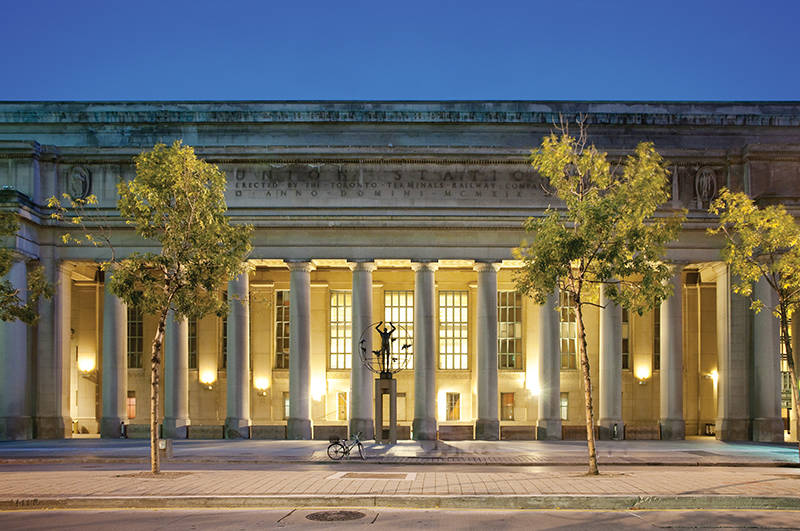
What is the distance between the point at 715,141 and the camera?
49.9 m

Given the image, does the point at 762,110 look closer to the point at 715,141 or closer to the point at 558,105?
the point at 715,141

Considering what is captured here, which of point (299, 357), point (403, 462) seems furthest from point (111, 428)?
point (403, 462)

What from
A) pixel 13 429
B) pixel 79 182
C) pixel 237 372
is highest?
pixel 79 182

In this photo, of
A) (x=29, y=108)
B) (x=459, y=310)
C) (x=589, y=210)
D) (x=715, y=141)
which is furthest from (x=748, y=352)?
(x=29, y=108)

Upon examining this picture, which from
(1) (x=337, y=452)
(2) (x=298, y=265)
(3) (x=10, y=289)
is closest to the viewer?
(3) (x=10, y=289)

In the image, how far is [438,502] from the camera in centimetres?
1941

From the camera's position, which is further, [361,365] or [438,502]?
[361,365]

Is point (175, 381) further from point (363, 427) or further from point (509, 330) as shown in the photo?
point (509, 330)

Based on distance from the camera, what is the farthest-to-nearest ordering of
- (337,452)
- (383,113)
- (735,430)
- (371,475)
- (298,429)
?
(383,113), (735,430), (298,429), (337,452), (371,475)

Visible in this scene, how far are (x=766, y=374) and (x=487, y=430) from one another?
15.3m

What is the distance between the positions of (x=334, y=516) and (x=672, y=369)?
1268 inches

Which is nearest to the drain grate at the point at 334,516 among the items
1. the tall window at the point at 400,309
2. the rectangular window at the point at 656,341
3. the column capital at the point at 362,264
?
the column capital at the point at 362,264

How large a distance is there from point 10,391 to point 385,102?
86.9 ft

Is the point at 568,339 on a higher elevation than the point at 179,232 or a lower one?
lower
